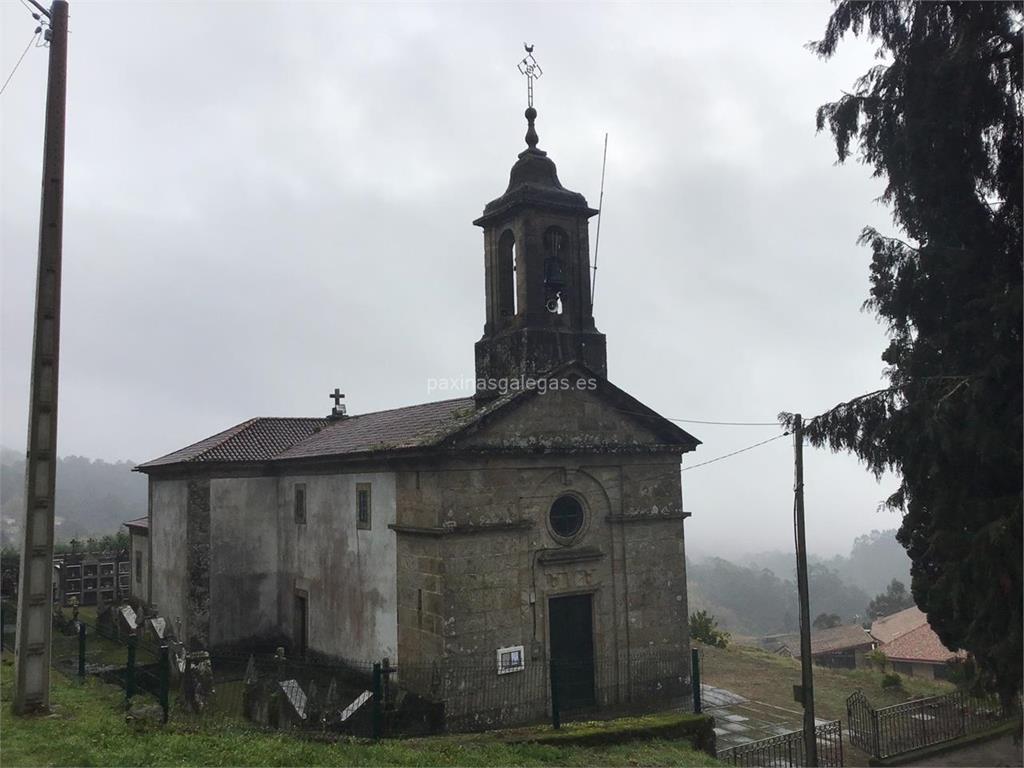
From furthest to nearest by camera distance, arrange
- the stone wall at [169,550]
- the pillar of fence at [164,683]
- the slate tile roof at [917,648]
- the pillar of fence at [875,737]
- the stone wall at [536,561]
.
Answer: the slate tile roof at [917,648] < the stone wall at [169,550] < the stone wall at [536,561] < the pillar of fence at [875,737] < the pillar of fence at [164,683]

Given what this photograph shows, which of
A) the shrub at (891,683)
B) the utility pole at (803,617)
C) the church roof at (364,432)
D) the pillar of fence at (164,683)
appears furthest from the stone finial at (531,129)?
the shrub at (891,683)

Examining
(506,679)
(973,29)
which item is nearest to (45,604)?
(506,679)

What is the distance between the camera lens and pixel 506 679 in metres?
14.4

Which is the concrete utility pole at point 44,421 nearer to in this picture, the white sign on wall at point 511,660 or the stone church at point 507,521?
the stone church at point 507,521

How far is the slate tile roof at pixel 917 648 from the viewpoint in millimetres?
33594

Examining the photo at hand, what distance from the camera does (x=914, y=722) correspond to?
1538 centimetres

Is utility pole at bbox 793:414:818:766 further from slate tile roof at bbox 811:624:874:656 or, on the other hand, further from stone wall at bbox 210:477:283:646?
slate tile roof at bbox 811:624:874:656

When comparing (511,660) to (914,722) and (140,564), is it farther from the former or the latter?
(140,564)

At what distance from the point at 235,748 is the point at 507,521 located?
6213mm

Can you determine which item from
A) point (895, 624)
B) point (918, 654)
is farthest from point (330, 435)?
point (895, 624)

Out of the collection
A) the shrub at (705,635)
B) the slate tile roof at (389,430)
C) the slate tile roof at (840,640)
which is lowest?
the slate tile roof at (840,640)

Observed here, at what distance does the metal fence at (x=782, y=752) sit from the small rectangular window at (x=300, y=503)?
11.0 m

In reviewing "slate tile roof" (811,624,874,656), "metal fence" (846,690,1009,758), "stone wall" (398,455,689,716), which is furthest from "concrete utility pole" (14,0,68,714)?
"slate tile roof" (811,624,874,656)

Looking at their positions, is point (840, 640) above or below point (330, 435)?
below
